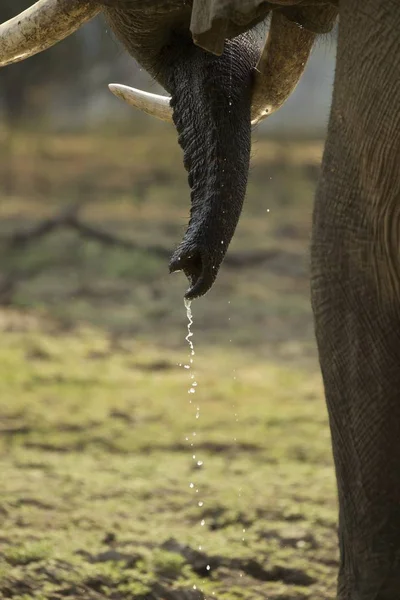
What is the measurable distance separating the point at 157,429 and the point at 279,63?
2.17 metres

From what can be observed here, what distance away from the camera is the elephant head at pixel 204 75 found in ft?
8.05

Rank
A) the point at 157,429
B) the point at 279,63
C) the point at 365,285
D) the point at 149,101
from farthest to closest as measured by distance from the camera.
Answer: the point at 157,429, the point at 149,101, the point at 279,63, the point at 365,285

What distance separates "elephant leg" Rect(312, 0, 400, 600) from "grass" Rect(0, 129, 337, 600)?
1.04 metres

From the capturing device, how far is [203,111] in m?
2.55

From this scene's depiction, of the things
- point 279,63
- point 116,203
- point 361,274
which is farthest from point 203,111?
point 116,203

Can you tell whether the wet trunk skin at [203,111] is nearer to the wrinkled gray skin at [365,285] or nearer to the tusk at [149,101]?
the tusk at [149,101]

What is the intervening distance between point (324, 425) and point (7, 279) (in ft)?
9.70

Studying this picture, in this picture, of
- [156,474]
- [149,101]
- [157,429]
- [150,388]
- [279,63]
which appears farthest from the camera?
[150,388]

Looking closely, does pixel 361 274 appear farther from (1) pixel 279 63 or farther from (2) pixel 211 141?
(1) pixel 279 63

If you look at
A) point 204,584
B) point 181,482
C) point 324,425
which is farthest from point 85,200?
point 204,584

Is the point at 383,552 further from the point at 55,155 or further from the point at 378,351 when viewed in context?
the point at 55,155

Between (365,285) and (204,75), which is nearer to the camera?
(365,285)

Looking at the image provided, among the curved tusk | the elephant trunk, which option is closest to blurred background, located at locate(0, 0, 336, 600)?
the elephant trunk

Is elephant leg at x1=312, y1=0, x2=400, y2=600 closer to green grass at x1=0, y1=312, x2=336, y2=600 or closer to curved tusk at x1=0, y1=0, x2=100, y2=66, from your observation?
curved tusk at x1=0, y1=0, x2=100, y2=66
